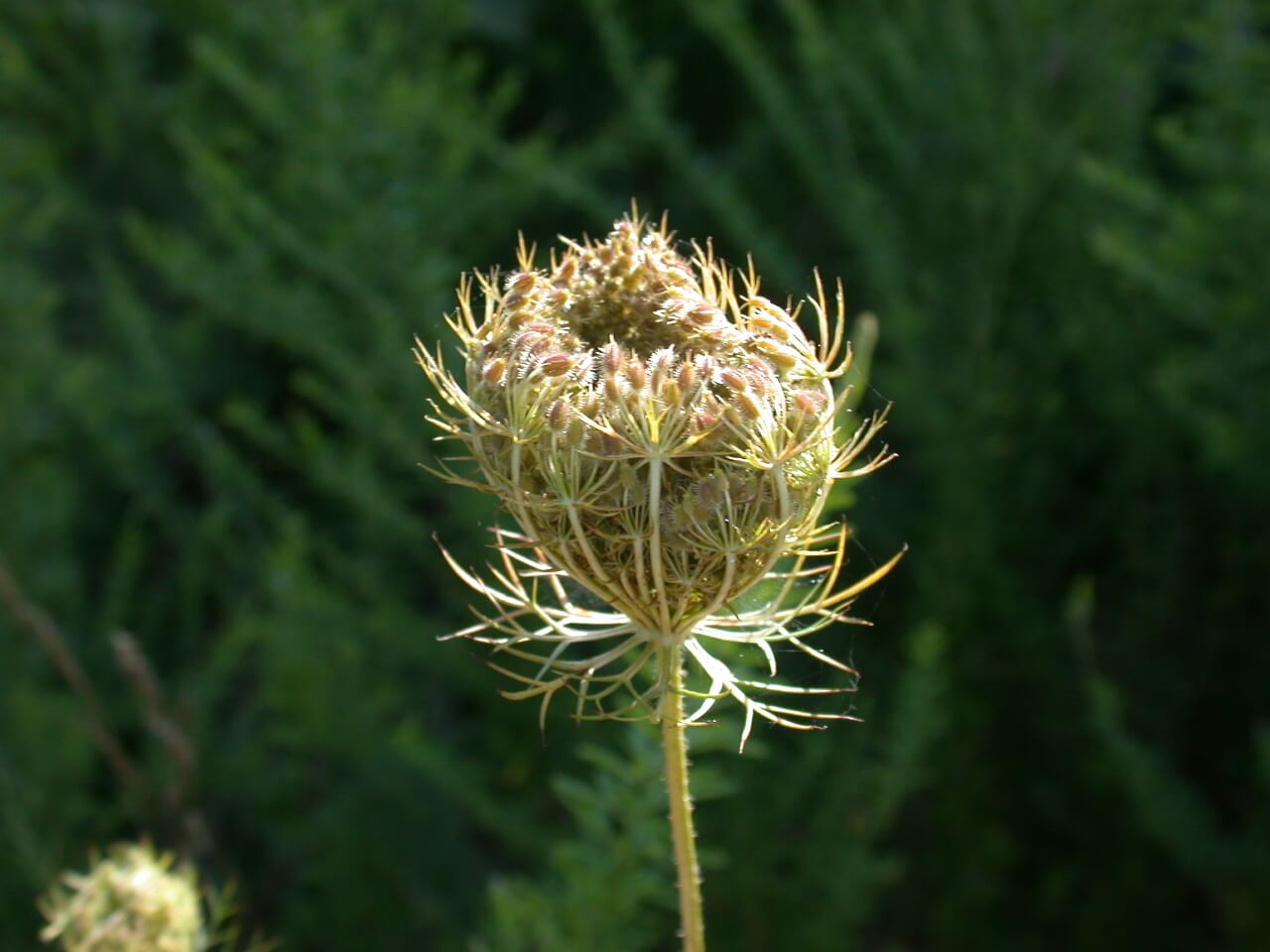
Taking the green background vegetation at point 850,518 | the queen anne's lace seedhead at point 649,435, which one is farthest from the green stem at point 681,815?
the green background vegetation at point 850,518

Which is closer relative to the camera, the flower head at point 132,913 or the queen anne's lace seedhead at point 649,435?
the queen anne's lace seedhead at point 649,435

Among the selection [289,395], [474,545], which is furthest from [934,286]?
[289,395]

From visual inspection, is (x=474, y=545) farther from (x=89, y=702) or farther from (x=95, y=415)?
(x=95, y=415)

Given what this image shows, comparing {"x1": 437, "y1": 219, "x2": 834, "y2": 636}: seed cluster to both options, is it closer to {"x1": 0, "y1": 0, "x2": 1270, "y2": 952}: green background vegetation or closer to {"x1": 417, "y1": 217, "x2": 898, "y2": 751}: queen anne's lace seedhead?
{"x1": 417, "y1": 217, "x2": 898, "y2": 751}: queen anne's lace seedhead

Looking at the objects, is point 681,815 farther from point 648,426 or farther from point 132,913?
point 132,913

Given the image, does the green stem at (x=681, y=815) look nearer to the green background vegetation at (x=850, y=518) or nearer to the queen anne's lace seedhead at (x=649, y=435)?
the queen anne's lace seedhead at (x=649, y=435)

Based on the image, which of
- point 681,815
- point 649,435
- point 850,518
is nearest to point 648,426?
point 649,435
